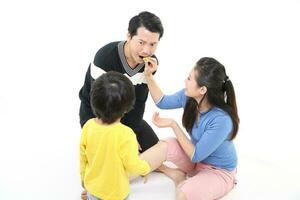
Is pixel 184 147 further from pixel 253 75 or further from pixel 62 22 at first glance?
pixel 62 22

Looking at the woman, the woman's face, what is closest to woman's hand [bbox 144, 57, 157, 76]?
the woman

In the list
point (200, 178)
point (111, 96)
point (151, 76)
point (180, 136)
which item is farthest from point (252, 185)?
point (111, 96)

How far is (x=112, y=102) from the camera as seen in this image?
50.9 inches

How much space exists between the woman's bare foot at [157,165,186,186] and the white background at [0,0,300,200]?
385mm

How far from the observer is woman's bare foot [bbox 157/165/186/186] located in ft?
6.10

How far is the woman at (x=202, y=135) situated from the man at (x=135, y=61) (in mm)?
56

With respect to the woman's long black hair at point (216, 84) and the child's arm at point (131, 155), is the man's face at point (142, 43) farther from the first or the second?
the child's arm at point (131, 155)

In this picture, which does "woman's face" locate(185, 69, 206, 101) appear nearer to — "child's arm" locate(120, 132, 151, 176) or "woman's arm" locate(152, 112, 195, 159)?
"woman's arm" locate(152, 112, 195, 159)

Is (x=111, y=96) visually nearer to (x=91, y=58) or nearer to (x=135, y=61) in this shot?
(x=135, y=61)

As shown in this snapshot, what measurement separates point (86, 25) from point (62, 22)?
0.59ft

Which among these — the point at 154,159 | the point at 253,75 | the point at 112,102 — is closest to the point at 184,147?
the point at 154,159

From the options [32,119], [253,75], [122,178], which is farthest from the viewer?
[253,75]

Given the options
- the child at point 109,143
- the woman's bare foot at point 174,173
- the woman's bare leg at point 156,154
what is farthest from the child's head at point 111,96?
the woman's bare foot at point 174,173

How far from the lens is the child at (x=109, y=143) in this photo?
1301 millimetres
